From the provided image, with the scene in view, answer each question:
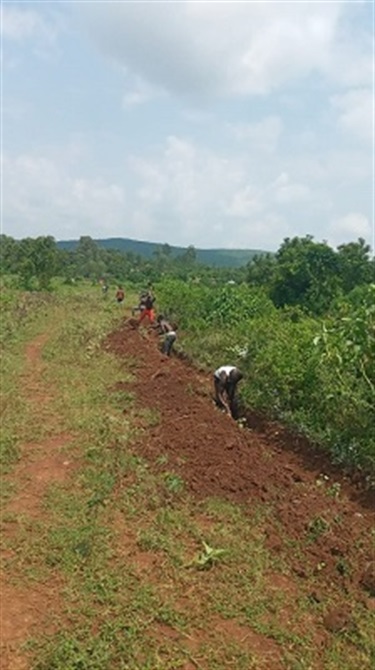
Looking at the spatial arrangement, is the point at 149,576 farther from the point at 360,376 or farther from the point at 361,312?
the point at 360,376

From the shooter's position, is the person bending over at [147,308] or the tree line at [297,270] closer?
the person bending over at [147,308]

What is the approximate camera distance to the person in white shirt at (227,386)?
449 inches

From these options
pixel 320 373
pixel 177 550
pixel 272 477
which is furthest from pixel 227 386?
pixel 177 550

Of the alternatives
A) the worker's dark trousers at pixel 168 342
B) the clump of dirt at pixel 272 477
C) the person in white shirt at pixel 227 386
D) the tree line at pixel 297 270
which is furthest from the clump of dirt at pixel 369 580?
the tree line at pixel 297 270

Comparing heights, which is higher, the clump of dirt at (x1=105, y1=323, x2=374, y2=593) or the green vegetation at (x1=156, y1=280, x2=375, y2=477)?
the green vegetation at (x1=156, y1=280, x2=375, y2=477)

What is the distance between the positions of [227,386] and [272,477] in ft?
11.1

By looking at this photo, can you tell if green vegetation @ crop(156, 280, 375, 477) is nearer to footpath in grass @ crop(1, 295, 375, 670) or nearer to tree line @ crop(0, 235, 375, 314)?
footpath in grass @ crop(1, 295, 375, 670)

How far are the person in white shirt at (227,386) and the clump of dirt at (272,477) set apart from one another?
0.76 ft

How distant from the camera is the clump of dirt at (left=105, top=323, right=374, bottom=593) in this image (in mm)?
6625

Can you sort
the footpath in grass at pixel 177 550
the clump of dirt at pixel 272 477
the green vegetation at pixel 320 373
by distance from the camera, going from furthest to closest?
1. the green vegetation at pixel 320 373
2. the clump of dirt at pixel 272 477
3. the footpath in grass at pixel 177 550

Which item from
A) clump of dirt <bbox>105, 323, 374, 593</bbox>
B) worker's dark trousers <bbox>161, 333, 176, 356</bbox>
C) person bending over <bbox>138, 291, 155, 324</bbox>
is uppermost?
person bending over <bbox>138, 291, 155, 324</bbox>

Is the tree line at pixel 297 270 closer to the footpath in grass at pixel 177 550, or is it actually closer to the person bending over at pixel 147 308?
the person bending over at pixel 147 308

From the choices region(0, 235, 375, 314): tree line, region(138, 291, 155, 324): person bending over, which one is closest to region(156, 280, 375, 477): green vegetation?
region(138, 291, 155, 324): person bending over

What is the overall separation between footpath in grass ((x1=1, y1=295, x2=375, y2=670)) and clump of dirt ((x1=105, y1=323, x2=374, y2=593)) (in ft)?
0.08
